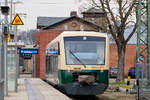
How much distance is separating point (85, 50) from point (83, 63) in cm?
66

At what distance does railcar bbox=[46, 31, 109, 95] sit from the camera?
58.0ft

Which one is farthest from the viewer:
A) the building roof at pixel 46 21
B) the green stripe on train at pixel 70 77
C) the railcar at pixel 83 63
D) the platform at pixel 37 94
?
the building roof at pixel 46 21

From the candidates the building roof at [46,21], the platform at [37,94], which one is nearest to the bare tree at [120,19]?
the platform at [37,94]

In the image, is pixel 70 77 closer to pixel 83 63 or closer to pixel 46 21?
pixel 83 63

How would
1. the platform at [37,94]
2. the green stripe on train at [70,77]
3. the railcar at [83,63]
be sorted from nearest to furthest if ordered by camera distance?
the platform at [37,94] < the railcar at [83,63] < the green stripe on train at [70,77]

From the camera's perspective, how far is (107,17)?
30.6 meters

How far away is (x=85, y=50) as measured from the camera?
60.5 feet

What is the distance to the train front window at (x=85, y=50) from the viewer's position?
18.2 m

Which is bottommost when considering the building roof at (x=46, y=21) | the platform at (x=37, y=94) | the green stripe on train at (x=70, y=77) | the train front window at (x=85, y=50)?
the platform at (x=37, y=94)

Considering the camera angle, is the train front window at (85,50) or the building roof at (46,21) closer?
the train front window at (85,50)

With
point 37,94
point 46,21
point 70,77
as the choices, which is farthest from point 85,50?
point 46,21

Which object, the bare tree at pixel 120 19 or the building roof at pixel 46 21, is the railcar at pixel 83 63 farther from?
the building roof at pixel 46 21

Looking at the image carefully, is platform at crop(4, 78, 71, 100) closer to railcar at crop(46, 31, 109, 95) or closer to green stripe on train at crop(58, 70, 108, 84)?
green stripe on train at crop(58, 70, 108, 84)

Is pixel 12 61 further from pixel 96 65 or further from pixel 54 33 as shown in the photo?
pixel 54 33
